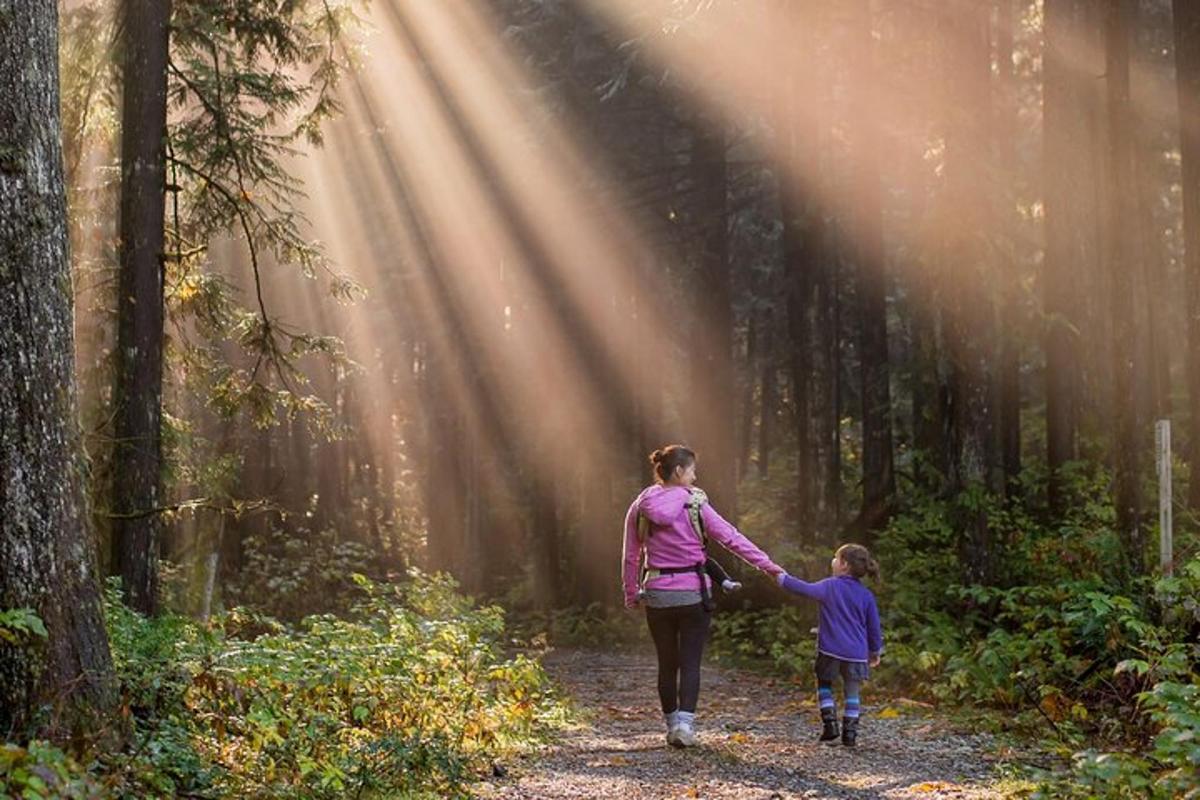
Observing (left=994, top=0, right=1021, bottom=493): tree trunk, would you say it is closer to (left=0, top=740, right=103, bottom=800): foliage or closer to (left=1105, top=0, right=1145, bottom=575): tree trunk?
(left=1105, top=0, right=1145, bottom=575): tree trunk

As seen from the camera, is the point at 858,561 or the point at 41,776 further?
the point at 858,561

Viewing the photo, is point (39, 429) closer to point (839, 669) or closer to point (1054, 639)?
point (839, 669)

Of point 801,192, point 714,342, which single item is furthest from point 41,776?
point 801,192

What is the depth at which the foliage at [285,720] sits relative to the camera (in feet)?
22.6

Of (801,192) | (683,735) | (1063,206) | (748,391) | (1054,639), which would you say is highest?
A: (801,192)

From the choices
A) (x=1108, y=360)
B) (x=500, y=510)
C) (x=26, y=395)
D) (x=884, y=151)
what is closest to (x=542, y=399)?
(x=500, y=510)

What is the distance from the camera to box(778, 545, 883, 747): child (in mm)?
10164

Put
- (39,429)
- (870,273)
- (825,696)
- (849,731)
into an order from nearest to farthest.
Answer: (39,429) < (849,731) < (825,696) < (870,273)

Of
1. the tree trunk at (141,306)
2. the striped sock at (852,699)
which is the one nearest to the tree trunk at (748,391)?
the tree trunk at (141,306)

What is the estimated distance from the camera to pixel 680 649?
10031 millimetres

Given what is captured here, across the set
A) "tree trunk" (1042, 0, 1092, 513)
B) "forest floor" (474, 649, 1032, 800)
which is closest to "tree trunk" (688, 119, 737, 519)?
"tree trunk" (1042, 0, 1092, 513)

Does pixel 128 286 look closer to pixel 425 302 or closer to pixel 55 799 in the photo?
pixel 55 799

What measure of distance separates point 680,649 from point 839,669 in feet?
3.93

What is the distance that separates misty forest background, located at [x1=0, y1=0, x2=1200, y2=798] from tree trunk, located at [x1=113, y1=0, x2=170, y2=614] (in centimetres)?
4
